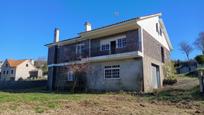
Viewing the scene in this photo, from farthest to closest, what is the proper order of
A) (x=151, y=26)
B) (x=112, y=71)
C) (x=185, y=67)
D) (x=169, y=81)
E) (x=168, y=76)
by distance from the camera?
(x=185, y=67) < (x=168, y=76) < (x=169, y=81) < (x=151, y=26) < (x=112, y=71)

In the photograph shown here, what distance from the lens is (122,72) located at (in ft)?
65.4

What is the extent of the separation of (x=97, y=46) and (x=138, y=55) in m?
5.92

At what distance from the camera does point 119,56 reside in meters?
19.7

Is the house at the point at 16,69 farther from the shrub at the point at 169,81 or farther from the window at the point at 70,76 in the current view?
the shrub at the point at 169,81

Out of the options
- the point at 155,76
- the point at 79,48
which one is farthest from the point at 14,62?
the point at 155,76

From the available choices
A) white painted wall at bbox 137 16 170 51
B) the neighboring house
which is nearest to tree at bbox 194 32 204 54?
the neighboring house

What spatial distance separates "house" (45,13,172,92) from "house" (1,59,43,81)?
42.3m

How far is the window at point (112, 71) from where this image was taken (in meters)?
20.4

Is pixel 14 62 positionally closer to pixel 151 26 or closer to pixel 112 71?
pixel 112 71

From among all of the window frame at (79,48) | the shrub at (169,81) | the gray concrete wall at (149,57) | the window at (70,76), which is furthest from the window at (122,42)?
the window at (70,76)

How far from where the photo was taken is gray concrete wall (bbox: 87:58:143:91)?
1892cm

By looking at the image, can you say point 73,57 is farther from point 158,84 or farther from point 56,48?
point 158,84

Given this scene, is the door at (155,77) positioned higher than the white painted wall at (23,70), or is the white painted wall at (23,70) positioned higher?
the white painted wall at (23,70)

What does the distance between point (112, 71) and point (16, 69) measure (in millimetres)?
51830
